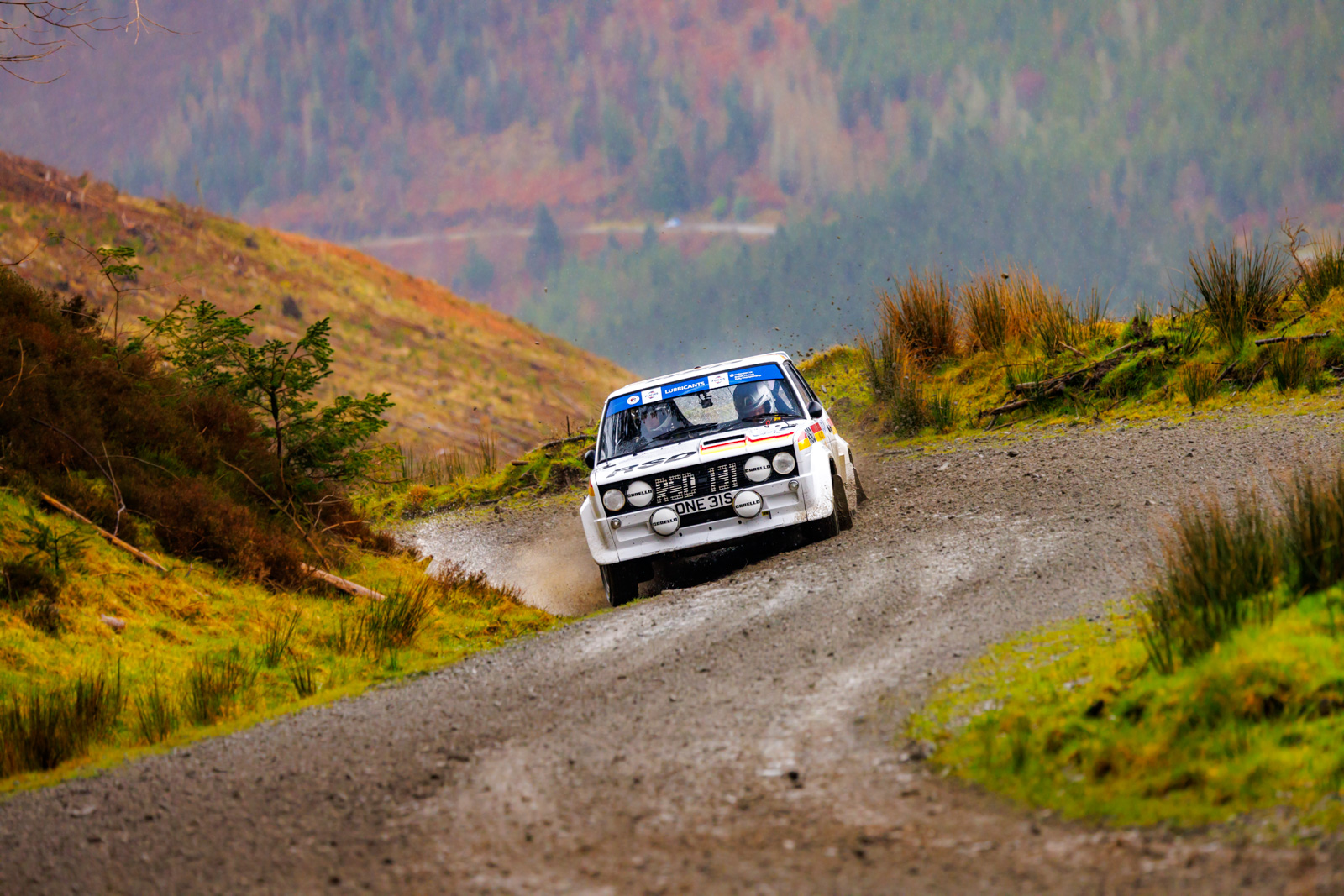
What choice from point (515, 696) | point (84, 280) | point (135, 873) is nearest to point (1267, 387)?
point (515, 696)

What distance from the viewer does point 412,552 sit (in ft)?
40.6

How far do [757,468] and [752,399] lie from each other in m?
1.33

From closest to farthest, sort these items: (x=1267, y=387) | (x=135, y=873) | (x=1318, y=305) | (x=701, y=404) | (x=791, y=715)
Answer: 1. (x=135, y=873)
2. (x=791, y=715)
3. (x=701, y=404)
4. (x=1267, y=387)
5. (x=1318, y=305)

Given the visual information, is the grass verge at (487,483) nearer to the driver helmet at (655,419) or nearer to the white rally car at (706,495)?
the driver helmet at (655,419)

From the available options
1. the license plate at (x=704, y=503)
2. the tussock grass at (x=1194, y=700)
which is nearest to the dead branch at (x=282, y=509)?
the license plate at (x=704, y=503)

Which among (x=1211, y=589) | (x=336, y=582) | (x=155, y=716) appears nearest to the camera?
(x=1211, y=589)

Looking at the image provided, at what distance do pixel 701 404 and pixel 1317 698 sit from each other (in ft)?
23.6

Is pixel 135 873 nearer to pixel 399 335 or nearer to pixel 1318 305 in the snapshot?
pixel 1318 305

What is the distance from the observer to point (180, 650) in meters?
7.85

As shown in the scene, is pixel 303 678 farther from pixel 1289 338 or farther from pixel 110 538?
pixel 1289 338

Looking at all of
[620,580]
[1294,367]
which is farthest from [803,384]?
[1294,367]

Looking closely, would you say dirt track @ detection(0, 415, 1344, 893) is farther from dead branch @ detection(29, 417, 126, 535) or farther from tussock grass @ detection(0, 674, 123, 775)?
dead branch @ detection(29, 417, 126, 535)

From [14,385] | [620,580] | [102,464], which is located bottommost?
[620,580]

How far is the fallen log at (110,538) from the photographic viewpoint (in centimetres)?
879
